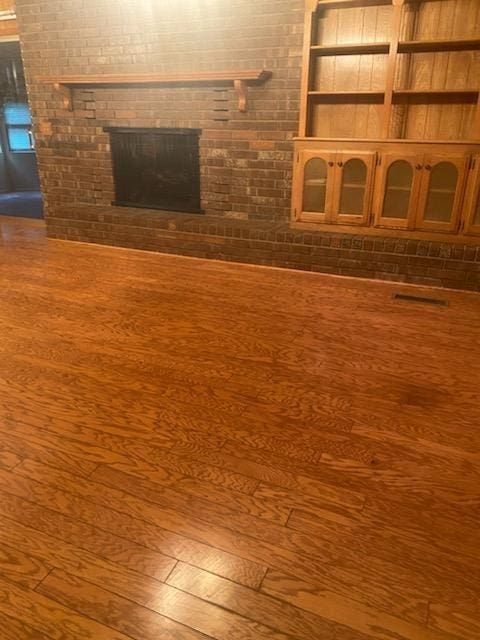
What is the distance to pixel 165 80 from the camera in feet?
13.1

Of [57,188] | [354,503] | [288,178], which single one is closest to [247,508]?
[354,503]

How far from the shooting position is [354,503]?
5.08 ft

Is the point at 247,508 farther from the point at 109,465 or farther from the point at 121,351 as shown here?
the point at 121,351

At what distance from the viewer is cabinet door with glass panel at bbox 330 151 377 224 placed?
11.5ft

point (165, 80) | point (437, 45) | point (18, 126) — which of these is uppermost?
point (437, 45)

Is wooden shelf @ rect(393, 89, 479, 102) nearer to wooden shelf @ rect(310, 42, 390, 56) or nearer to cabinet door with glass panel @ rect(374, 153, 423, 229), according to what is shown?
wooden shelf @ rect(310, 42, 390, 56)

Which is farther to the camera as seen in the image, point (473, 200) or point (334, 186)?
point (334, 186)

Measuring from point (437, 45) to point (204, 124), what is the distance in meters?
1.86

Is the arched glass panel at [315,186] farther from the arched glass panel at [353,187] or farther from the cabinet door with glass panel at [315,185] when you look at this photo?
the arched glass panel at [353,187]

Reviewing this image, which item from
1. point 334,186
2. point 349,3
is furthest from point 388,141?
point 349,3

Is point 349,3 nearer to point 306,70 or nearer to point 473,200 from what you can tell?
point 306,70

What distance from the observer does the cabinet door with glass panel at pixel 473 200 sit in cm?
327

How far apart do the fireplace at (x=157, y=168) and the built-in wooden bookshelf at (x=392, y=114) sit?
42.8 inches

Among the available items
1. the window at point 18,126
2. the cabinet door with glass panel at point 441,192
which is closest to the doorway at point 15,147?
the window at point 18,126
